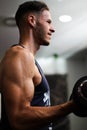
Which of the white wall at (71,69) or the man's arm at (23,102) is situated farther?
the white wall at (71,69)

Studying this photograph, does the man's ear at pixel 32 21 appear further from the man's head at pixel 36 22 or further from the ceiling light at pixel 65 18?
the ceiling light at pixel 65 18

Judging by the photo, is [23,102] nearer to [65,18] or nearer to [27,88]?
[27,88]

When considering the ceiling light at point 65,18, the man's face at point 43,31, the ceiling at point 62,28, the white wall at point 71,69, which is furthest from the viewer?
the white wall at point 71,69

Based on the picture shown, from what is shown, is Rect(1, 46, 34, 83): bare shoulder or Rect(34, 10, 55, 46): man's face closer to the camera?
Rect(1, 46, 34, 83): bare shoulder

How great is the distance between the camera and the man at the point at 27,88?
3.02 feet

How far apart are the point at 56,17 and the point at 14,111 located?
195 cm

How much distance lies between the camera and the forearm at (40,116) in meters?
0.92

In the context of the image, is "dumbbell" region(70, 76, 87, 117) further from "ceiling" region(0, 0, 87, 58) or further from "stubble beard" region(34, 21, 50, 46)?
"ceiling" region(0, 0, 87, 58)

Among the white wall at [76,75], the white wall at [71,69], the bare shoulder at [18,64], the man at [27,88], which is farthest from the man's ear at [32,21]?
the white wall at [76,75]

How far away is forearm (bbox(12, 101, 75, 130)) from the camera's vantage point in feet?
3.01

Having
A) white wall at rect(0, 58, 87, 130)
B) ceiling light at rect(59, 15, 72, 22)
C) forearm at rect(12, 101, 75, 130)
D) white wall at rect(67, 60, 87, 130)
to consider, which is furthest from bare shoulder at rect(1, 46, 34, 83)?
white wall at rect(67, 60, 87, 130)

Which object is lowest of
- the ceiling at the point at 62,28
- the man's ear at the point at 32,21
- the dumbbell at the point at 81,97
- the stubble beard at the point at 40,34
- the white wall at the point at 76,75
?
the white wall at the point at 76,75

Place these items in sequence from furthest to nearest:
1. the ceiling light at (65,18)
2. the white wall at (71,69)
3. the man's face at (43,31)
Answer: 1. the white wall at (71,69)
2. the ceiling light at (65,18)
3. the man's face at (43,31)

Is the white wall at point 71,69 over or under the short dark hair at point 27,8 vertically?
under
